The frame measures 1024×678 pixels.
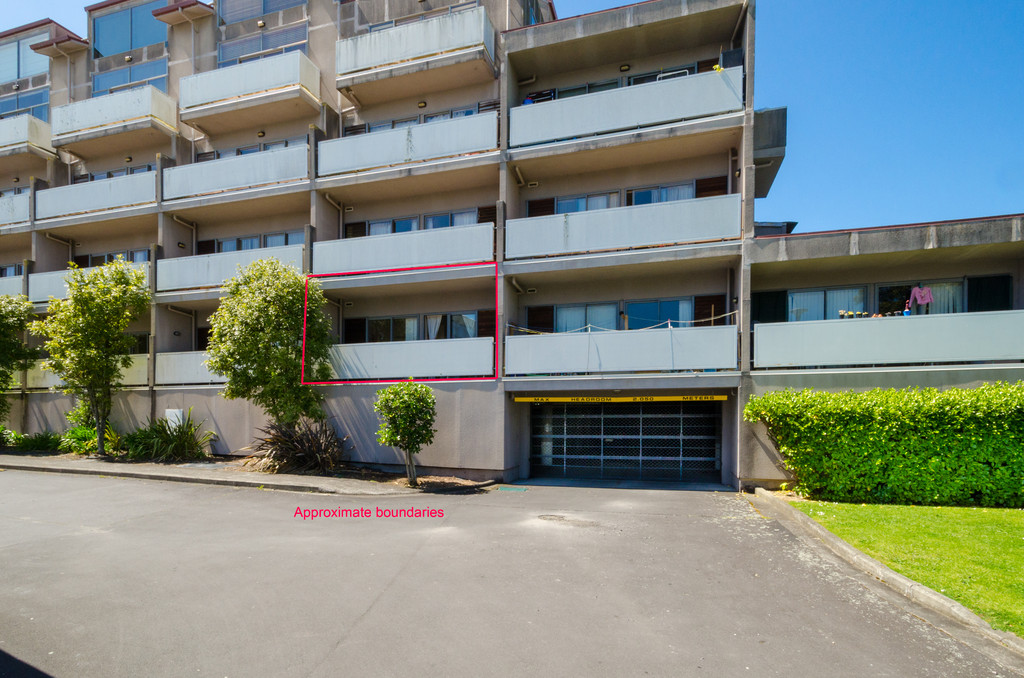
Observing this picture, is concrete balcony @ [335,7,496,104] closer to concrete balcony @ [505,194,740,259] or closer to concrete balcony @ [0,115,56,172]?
concrete balcony @ [505,194,740,259]

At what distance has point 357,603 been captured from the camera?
5.60 meters

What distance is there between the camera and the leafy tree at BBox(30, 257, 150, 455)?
53.0 ft

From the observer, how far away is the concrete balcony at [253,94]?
16938 millimetres

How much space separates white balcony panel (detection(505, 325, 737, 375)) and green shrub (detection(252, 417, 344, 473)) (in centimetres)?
516

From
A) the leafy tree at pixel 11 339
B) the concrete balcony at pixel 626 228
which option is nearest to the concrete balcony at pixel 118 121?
the leafy tree at pixel 11 339

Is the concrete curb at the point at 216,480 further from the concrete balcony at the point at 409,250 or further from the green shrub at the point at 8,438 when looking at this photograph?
the concrete balcony at the point at 409,250

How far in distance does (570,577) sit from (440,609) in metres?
1.77

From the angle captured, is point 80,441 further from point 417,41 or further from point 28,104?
point 28,104

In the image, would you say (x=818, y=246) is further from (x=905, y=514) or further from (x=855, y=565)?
(x=855, y=565)

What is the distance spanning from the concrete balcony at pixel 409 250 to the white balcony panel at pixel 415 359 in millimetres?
2267

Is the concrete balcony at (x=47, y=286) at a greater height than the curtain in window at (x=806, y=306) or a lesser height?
greater

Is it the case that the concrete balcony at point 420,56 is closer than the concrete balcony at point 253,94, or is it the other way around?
the concrete balcony at point 420,56

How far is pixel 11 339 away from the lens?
1853cm

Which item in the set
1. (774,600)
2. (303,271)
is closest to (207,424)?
(303,271)
